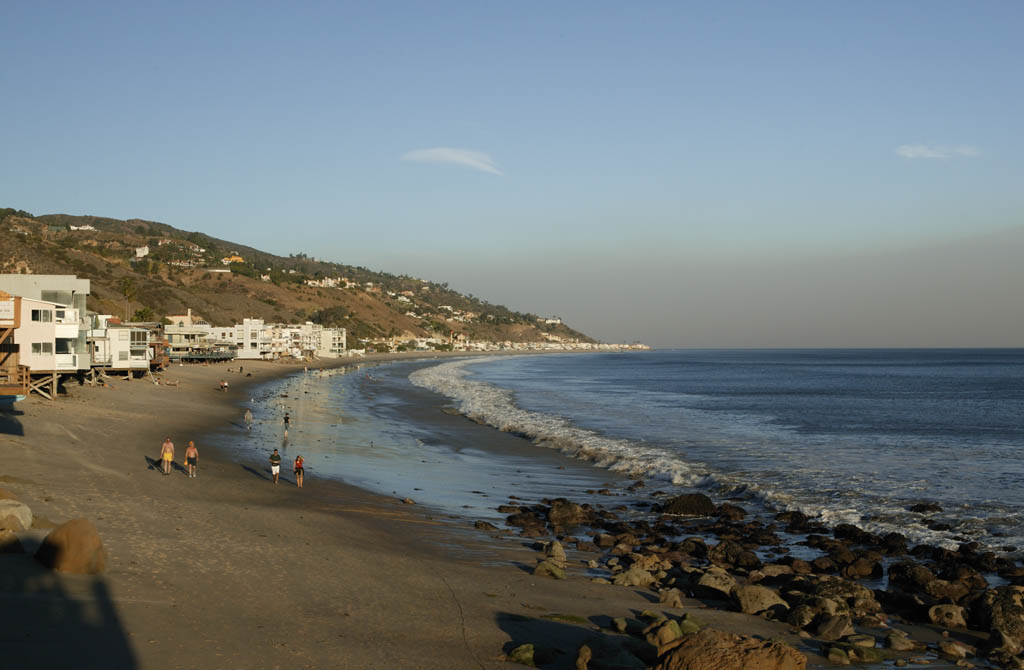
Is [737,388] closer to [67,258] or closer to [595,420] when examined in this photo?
[595,420]

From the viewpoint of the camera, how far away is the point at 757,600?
1456 centimetres

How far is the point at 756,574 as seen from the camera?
17.0m

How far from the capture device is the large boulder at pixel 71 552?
12938 mm

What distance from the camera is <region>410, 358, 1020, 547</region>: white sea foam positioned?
905 inches

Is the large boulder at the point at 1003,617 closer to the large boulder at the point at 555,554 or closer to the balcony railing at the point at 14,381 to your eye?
the large boulder at the point at 555,554

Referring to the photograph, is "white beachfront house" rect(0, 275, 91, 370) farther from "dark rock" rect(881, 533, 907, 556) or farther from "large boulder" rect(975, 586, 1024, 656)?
"large boulder" rect(975, 586, 1024, 656)

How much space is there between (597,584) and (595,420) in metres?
36.4

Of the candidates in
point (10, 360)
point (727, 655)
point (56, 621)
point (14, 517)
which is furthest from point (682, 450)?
point (10, 360)

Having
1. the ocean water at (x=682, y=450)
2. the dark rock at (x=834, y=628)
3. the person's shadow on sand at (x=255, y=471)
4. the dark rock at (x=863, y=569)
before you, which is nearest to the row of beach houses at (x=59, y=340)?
the ocean water at (x=682, y=450)

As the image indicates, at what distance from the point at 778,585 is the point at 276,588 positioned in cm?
1038

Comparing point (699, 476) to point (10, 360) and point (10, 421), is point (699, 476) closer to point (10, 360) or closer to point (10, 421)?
point (10, 421)

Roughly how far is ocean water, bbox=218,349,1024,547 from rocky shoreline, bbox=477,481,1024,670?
2236 millimetres

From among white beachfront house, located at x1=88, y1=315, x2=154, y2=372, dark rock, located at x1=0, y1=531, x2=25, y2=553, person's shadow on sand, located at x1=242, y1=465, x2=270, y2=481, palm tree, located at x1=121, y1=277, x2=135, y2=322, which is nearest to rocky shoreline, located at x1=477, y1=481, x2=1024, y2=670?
dark rock, located at x1=0, y1=531, x2=25, y2=553

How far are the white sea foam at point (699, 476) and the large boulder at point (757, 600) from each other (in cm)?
861
